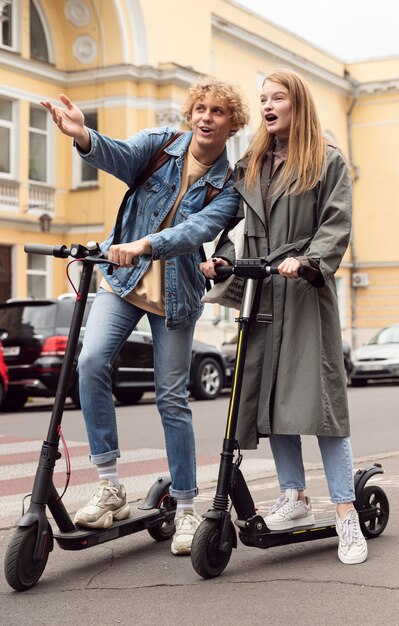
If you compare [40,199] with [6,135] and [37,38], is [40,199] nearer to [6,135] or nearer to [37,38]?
[6,135]

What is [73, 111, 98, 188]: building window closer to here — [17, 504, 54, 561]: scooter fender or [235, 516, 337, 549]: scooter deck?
[235, 516, 337, 549]: scooter deck

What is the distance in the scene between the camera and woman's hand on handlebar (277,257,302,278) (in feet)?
14.0

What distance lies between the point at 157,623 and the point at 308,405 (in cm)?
119

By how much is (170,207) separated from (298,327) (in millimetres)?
804

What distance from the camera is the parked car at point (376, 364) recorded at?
22469 mm

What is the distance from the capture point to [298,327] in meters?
4.54

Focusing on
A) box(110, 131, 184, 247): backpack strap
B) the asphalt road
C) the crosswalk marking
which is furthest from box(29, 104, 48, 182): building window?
box(110, 131, 184, 247): backpack strap

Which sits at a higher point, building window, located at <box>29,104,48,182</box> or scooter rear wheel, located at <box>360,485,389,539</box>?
building window, located at <box>29,104,48,182</box>

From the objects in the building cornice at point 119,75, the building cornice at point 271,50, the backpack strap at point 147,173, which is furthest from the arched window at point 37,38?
the backpack strap at point 147,173

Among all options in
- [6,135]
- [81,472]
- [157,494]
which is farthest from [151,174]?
[6,135]

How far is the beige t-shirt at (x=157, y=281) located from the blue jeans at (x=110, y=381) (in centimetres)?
6

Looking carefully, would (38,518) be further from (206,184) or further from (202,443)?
(202,443)

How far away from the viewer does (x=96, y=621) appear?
3.74 metres

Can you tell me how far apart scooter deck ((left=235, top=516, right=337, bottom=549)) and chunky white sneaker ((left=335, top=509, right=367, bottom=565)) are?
10 centimetres
